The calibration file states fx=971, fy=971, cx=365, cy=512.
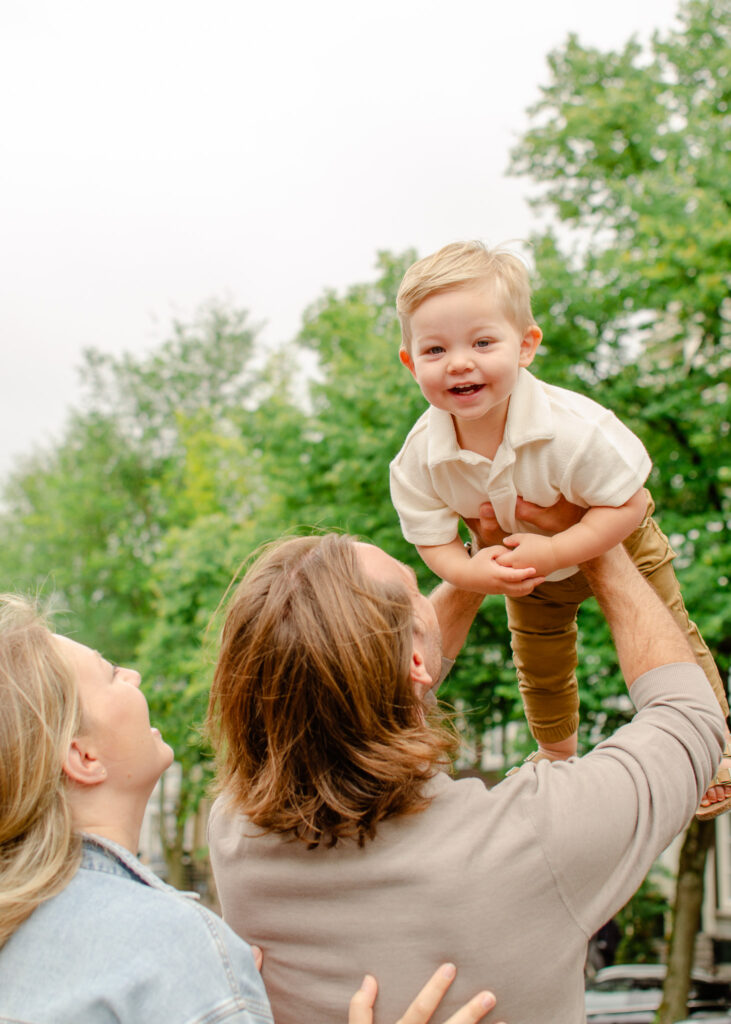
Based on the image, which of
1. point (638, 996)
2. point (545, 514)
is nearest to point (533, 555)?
point (545, 514)

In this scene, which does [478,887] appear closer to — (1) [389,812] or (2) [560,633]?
(1) [389,812]

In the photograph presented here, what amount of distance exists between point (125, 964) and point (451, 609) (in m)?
1.46

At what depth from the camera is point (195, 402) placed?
84.5 ft

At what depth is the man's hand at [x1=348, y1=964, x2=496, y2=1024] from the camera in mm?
1538

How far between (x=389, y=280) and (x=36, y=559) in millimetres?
13823

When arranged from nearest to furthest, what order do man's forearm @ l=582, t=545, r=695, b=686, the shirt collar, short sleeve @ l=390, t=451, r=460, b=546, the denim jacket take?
1. the denim jacket
2. the shirt collar
3. man's forearm @ l=582, t=545, r=695, b=686
4. short sleeve @ l=390, t=451, r=460, b=546

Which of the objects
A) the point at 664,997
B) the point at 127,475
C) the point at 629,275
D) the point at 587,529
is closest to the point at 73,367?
the point at 127,475

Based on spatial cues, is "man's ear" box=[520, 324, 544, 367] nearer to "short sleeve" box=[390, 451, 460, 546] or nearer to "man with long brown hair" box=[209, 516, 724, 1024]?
"short sleeve" box=[390, 451, 460, 546]

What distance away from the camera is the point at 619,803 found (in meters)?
1.62

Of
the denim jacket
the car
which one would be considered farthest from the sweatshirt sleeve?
the car

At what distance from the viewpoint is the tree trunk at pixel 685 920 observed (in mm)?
10859

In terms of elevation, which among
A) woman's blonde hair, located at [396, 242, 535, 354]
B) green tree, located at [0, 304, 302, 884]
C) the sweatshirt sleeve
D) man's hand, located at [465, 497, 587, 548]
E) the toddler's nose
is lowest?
the sweatshirt sleeve

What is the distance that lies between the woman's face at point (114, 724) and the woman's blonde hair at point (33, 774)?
0.12 ft

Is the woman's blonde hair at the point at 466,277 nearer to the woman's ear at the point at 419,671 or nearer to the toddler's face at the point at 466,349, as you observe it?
the toddler's face at the point at 466,349
